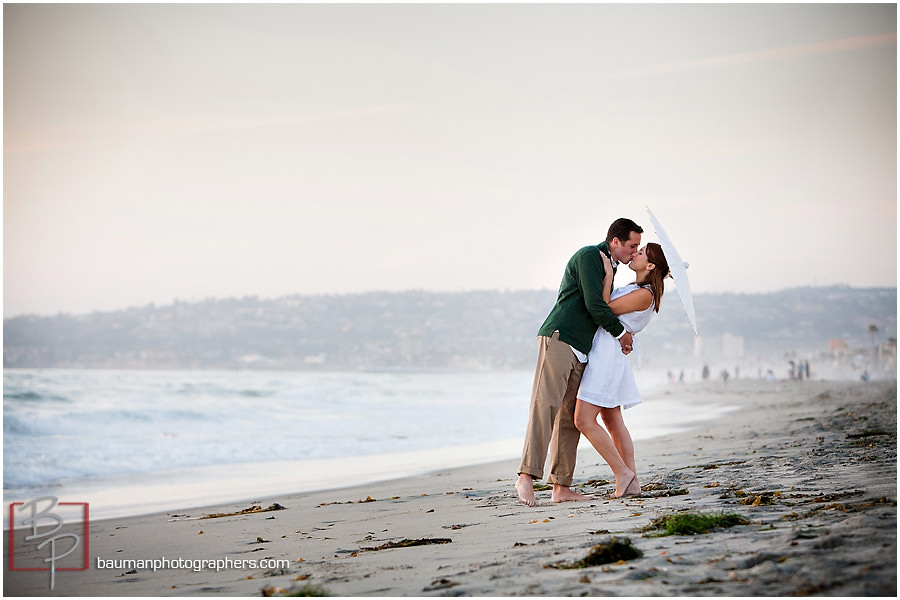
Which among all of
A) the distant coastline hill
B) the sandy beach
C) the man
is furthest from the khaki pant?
the distant coastline hill

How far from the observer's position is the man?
4.65 meters

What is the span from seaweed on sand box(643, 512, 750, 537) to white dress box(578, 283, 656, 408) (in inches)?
49.7

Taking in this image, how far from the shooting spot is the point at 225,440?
14359 mm

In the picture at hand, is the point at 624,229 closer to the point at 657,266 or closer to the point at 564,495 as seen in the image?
the point at 657,266

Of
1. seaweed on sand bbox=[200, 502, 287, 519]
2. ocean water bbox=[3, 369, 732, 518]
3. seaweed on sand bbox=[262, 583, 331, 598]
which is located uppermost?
seaweed on sand bbox=[262, 583, 331, 598]

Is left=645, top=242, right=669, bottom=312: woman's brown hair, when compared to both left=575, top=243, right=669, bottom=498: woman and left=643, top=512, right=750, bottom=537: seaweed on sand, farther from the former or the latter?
left=643, top=512, right=750, bottom=537: seaweed on sand

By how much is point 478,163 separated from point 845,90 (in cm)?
1560

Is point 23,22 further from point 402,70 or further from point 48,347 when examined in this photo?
point 48,347

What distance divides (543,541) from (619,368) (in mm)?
1577

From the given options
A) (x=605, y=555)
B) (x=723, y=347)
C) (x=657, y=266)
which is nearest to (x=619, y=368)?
(x=657, y=266)

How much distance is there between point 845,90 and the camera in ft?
46.0

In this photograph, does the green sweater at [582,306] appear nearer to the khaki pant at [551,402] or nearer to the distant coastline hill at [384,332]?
the khaki pant at [551,402]

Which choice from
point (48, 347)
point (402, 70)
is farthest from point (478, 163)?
point (48, 347)

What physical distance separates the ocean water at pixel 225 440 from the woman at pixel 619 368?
3.52 metres
